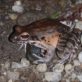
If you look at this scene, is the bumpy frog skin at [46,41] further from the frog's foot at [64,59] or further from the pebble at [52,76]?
the pebble at [52,76]

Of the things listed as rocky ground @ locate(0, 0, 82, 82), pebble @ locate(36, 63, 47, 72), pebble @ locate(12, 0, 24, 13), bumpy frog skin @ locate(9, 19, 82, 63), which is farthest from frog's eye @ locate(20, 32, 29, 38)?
pebble @ locate(12, 0, 24, 13)

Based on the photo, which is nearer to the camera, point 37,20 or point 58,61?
point 58,61

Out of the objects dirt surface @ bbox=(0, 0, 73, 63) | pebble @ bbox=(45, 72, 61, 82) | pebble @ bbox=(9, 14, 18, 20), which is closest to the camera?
pebble @ bbox=(45, 72, 61, 82)

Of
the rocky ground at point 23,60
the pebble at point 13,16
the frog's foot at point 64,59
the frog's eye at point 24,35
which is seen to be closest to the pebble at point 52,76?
the rocky ground at point 23,60

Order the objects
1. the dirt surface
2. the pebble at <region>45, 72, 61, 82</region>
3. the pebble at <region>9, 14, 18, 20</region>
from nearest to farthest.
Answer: the pebble at <region>45, 72, 61, 82</region> < the dirt surface < the pebble at <region>9, 14, 18, 20</region>

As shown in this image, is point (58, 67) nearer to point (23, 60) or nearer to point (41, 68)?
point (41, 68)

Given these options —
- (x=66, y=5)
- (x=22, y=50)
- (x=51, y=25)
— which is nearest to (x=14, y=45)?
(x=22, y=50)

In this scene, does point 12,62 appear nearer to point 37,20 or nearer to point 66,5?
point 37,20

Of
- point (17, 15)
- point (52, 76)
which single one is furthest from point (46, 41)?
point (17, 15)

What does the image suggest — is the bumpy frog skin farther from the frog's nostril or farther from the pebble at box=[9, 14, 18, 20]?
the pebble at box=[9, 14, 18, 20]
